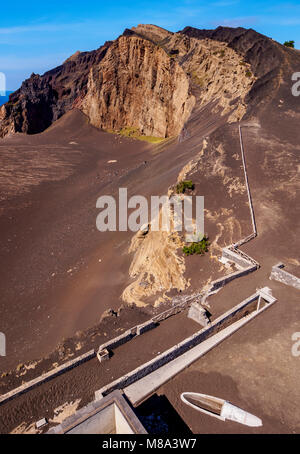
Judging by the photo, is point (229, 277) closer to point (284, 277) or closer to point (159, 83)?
point (284, 277)

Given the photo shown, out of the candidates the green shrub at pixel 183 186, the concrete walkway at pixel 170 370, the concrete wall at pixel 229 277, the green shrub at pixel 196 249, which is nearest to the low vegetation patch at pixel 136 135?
the green shrub at pixel 183 186

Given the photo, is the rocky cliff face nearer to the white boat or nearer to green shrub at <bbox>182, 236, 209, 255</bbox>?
green shrub at <bbox>182, 236, 209, 255</bbox>

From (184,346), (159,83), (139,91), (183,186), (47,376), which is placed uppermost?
(139,91)

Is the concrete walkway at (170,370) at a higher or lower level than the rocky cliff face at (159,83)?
lower

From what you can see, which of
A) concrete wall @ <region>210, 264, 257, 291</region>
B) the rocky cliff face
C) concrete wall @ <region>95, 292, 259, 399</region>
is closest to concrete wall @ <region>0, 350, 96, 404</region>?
concrete wall @ <region>95, 292, 259, 399</region>

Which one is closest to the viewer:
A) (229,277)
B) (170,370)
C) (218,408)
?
→ (218,408)

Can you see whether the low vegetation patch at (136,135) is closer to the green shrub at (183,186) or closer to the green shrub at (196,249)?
the green shrub at (183,186)

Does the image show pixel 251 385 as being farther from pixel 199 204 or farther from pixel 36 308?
pixel 36 308

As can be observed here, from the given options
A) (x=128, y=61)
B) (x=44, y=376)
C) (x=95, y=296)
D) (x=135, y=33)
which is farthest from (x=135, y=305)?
(x=135, y=33)

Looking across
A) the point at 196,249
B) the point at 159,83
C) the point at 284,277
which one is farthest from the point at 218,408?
the point at 159,83
